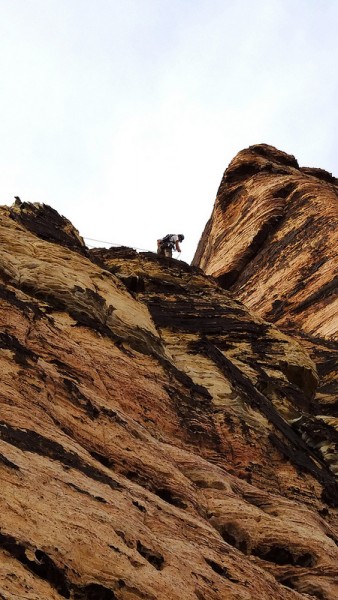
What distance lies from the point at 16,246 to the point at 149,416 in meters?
6.82

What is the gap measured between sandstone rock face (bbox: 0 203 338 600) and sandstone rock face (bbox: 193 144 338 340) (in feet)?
62.5

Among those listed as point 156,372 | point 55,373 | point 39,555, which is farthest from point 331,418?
point 39,555

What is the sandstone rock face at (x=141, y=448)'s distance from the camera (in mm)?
11266

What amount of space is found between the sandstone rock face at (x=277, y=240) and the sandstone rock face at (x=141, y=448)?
62.5 ft

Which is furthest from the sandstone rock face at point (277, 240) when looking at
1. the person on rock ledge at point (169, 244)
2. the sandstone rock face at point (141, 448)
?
the sandstone rock face at point (141, 448)

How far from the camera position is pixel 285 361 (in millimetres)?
27266

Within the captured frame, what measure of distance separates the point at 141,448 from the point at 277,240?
40762mm

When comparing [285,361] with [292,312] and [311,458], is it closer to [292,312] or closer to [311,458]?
[311,458]

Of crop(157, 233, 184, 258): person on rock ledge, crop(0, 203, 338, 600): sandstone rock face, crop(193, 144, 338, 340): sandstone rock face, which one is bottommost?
crop(0, 203, 338, 600): sandstone rock face

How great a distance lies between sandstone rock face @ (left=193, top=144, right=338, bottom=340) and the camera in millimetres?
47750

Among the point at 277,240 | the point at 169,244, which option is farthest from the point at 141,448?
the point at 277,240

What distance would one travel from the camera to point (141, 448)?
15516mm

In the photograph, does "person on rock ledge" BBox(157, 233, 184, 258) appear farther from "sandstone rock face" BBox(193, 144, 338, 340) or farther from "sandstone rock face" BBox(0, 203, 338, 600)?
"sandstone rock face" BBox(0, 203, 338, 600)

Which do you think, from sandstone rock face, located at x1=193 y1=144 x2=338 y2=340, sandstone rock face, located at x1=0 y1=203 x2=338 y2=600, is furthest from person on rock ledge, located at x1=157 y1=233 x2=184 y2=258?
sandstone rock face, located at x1=0 y1=203 x2=338 y2=600
